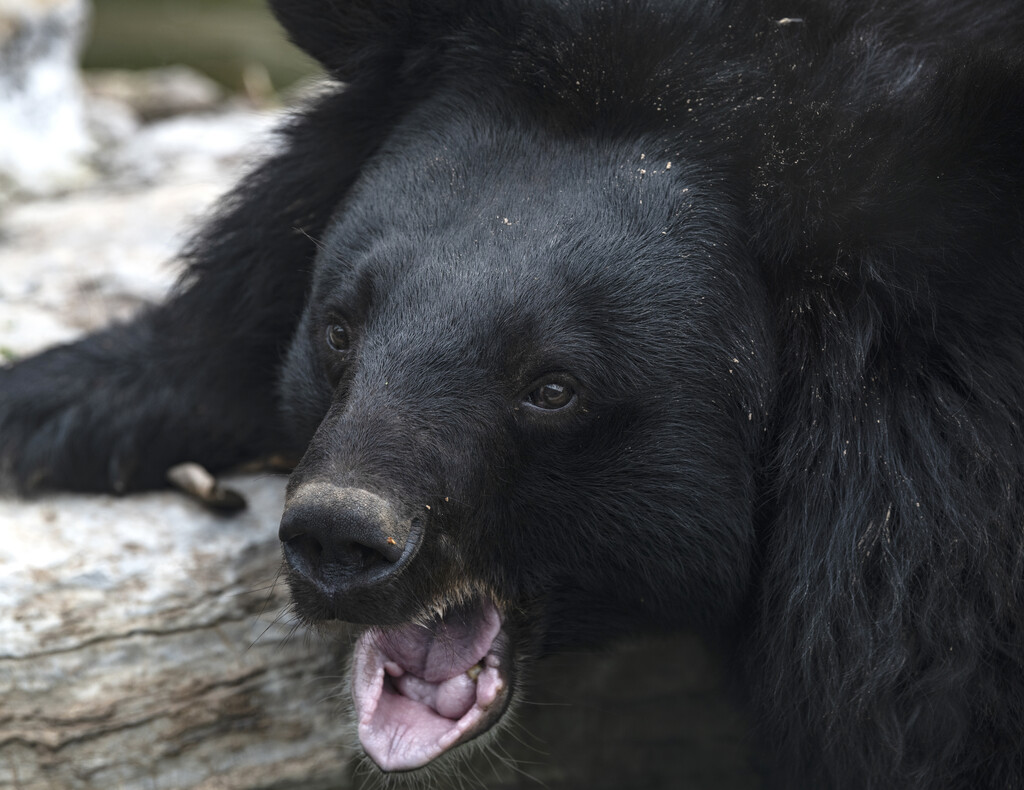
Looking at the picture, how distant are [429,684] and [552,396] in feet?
2.36

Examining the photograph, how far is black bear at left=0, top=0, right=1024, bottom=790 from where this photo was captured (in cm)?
239

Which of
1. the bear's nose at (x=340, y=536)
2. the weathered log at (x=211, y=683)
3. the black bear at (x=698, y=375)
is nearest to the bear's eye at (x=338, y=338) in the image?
the black bear at (x=698, y=375)

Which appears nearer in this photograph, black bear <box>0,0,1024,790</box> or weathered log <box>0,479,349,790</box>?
black bear <box>0,0,1024,790</box>

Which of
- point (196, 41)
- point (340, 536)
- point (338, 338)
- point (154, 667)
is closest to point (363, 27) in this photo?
point (338, 338)

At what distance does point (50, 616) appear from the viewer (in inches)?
118

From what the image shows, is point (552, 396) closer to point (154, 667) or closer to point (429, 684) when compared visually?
point (429, 684)

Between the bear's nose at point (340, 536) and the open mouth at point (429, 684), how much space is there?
0.30 m

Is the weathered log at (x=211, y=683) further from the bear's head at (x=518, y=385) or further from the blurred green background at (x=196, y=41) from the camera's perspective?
the blurred green background at (x=196, y=41)

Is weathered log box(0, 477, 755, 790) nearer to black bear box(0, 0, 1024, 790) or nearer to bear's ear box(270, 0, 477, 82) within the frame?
black bear box(0, 0, 1024, 790)

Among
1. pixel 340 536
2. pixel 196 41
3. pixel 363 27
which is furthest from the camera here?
pixel 196 41

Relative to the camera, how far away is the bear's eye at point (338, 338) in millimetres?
2680

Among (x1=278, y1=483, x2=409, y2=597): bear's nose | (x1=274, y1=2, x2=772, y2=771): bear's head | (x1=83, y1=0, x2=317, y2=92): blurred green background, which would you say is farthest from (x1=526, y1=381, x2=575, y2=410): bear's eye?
(x1=83, y1=0, x2=317, y2=92): blurred green background

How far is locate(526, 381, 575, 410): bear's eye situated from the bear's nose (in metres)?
0.38

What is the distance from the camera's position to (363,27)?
286 centimetres
